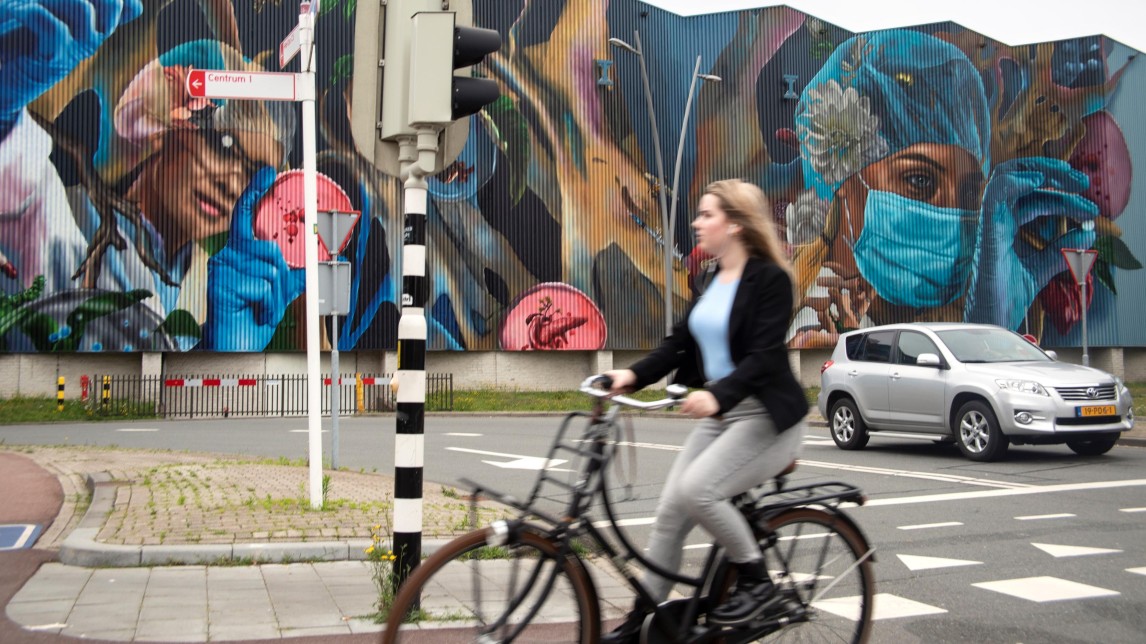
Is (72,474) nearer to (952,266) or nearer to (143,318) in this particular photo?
(143,318)

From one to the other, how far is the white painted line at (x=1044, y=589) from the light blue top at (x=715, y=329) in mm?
2895

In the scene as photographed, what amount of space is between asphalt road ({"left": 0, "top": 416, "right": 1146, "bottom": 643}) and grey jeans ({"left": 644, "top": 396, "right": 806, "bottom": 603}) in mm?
230

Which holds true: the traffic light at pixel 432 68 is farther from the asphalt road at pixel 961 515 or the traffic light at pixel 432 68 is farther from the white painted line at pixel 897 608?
the white painted line at pixel 897 608

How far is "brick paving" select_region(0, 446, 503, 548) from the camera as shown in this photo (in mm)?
7191

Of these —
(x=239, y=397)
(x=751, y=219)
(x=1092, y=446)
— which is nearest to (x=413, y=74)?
(x=751, y=219)

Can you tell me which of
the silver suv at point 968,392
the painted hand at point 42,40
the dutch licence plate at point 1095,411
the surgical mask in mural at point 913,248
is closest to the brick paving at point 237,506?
the silver suv at point 968,392

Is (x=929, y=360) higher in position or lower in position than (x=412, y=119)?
lower

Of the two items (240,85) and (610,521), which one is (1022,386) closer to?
(240,85)

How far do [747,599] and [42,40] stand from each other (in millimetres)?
31865

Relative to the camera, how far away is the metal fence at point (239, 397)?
28.5 meters

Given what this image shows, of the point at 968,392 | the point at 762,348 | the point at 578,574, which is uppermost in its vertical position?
the point at 762,348

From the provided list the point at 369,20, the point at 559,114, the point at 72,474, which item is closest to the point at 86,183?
the point at 559,114

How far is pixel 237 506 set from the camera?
830 cm

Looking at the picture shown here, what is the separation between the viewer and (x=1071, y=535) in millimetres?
7695
